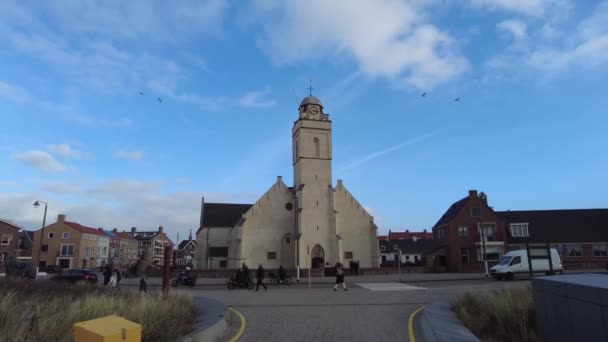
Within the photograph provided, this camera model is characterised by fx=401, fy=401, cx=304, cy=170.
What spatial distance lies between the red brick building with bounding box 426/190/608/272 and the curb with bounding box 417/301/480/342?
3723cm

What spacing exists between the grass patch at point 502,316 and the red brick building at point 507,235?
118 ft

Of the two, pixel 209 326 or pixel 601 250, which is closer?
pixel 209 326

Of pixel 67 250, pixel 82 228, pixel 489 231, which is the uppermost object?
pixel 82 228

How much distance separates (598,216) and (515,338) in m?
53.1

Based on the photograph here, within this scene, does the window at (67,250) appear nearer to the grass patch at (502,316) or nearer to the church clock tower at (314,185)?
the church clock tower at (314,185)

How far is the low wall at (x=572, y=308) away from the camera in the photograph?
6088mm

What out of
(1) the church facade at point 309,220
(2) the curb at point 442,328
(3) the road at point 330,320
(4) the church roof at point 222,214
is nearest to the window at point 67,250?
(4) the church roof at point 222,214

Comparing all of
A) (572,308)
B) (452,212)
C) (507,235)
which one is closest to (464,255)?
(452,212)

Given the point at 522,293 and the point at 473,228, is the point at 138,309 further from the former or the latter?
the point at 473,228

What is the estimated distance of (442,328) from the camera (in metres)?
8.88

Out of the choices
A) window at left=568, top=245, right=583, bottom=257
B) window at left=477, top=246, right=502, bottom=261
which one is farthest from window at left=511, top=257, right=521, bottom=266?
window at left=568, top=245, right=583, bottom=257

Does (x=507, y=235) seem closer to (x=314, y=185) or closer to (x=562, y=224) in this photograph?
(x=562, y=224)

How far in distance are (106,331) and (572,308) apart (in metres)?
7.49

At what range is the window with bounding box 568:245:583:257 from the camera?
49.2 metres
